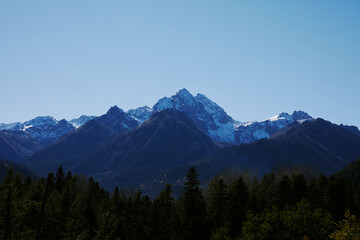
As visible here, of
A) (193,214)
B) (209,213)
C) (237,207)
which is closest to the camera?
(193,214)

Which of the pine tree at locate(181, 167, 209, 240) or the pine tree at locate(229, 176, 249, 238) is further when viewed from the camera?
the pine tree at locate(229, 176, 249, 238)

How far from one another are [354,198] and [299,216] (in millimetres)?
40926

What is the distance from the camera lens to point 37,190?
328 feet

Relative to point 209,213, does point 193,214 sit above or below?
above

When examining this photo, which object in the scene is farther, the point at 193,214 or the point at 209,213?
the point at 209,213

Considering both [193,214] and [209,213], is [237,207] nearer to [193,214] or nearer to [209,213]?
[209,213]

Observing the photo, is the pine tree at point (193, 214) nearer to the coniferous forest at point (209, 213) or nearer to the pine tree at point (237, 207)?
the coniferous forest at point (209, 213)

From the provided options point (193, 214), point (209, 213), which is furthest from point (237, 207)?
point (193, 214)

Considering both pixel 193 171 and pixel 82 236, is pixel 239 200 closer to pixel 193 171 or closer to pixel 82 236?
pixel 193 171

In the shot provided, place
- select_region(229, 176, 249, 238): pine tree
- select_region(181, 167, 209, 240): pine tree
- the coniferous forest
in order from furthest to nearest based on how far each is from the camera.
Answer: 1. select_region(229, 176, 249, 238): pine tree
2. select_region(181, 167, 209, 240): pine tree
3. the coniferous forest

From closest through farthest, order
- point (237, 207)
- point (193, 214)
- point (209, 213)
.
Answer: point (193, 214) → point (237, 207) → point (209, 213)

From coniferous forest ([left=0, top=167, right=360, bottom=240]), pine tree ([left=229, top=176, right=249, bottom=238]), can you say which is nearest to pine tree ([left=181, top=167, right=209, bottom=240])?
coniferous forest ([left=0, top=167, right=360, bottom=240])

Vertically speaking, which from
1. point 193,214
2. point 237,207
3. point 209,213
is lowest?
point 209,213

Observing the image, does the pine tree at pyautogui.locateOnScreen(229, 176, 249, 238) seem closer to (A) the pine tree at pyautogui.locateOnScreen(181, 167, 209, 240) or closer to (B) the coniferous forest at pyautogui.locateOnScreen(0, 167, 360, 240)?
(B) the coniferous forest at pyautogui.locateOnScreen(0, 167, 360, 240)
